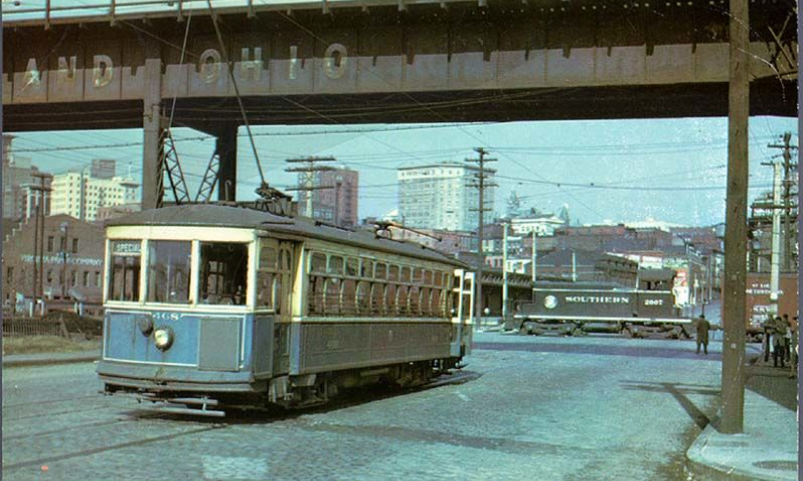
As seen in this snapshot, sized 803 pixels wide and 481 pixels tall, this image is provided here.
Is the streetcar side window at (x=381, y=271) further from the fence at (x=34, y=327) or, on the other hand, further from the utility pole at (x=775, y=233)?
the fence at (x=34, y=327)

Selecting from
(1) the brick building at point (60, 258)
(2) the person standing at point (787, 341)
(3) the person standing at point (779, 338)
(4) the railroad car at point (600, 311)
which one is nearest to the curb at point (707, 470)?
(2) the person standing at point (787, 341)

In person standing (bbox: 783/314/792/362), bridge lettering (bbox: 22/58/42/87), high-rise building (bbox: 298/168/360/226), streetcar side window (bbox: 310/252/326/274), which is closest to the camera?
streetcar side window (bbox: 310/252/326/274)

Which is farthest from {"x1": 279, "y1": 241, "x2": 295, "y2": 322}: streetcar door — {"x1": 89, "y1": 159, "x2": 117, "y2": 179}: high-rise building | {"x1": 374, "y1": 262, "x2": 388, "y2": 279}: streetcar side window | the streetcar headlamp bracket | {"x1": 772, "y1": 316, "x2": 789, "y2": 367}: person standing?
{"x1": 772, "y1": 316, "x2": 789, "y2": 367}: person standing

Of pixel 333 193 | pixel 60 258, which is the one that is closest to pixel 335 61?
pixel 60 258

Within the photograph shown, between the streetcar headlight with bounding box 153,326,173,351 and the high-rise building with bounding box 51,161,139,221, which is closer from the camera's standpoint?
the streetcar headlight with bounding box 153,326,173,351

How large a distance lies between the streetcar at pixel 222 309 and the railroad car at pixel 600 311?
139 ft

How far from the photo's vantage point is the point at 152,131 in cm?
2500

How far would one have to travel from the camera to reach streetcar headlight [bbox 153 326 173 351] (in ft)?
39.8

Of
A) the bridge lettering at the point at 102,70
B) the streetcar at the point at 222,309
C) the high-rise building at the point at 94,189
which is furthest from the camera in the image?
the bridge lettering at the point at 102,70

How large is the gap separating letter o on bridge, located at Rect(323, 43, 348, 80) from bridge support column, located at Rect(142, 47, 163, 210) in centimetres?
483

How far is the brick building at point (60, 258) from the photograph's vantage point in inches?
2051

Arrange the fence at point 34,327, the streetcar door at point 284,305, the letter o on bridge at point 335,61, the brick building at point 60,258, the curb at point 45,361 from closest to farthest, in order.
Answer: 1. the streetcar door at point 284,305
2. the curb at point 45,361
3. the letter o on bridge at point 335,61
4. the fence at point 34,327
5. the brick building at point 60,258

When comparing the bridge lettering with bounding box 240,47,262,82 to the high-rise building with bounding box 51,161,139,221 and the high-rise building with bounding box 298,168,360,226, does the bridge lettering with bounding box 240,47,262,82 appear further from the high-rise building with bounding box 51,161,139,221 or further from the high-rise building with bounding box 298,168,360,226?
the high-rise building with bounding box 298,168,360,226

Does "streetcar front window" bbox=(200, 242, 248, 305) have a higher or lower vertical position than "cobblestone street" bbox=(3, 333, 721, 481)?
higher
